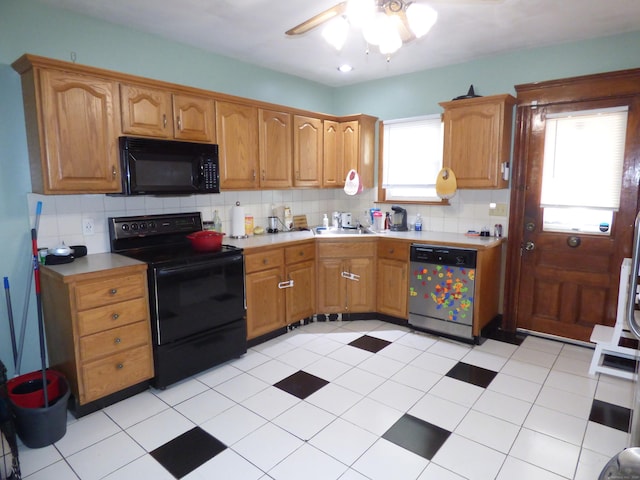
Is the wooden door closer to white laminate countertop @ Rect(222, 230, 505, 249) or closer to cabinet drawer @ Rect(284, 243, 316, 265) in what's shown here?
white laminate countertop @ Rect(222, 230, 505, 249)

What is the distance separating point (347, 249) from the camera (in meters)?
3.80

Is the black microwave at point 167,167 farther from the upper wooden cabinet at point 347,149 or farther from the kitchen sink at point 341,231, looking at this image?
the upper wooden cabinet at point 347,149

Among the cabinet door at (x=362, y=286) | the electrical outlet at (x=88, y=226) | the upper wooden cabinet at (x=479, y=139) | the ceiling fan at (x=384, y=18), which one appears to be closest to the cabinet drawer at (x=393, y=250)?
the cabinet door at (x=362, y=286)

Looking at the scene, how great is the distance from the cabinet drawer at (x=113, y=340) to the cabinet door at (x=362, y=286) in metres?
1.92

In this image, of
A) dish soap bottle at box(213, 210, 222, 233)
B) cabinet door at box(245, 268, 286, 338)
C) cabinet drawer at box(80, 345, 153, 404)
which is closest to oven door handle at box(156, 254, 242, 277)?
cabinet door at box(245, 268, 286, 338)

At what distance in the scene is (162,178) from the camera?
281 cm

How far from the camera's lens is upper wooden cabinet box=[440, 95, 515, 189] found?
3.34m

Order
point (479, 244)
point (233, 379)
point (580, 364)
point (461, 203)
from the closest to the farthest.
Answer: point (233, 379) < point (580, 364) < point (479, 244) < point (461, 203)

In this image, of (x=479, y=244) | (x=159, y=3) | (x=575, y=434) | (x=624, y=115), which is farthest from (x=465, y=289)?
(x=159, y=3)

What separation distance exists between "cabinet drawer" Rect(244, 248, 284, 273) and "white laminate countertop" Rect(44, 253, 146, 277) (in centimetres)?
87

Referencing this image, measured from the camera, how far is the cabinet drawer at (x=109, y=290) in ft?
7.39

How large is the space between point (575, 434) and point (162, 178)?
3.01m

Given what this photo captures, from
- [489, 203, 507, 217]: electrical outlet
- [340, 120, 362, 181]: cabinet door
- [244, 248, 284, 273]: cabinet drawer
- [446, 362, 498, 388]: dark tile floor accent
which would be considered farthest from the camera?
[340, 120, 362, 181]: cabinet door

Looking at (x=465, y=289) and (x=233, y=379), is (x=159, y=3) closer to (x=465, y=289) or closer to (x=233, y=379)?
(x=233, y=379)
